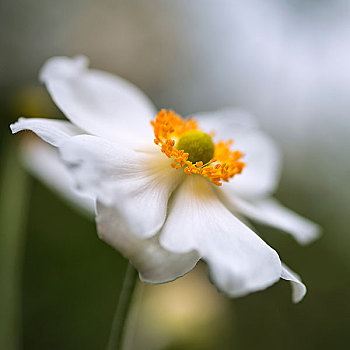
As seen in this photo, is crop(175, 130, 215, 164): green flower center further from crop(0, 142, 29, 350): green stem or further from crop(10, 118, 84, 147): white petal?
crop(0, 142, 29, 350): green stem

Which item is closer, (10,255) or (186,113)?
(10,255)

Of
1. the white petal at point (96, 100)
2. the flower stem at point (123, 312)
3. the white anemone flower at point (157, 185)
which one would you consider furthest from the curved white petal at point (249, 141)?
the flower stem at point (123, 312)

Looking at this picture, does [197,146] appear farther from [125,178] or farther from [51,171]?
[51,171]

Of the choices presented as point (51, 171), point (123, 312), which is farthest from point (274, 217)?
point (51, 171)

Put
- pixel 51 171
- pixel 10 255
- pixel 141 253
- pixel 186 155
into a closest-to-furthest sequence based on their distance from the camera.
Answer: pixel 141 253, pixel 186 155, pixel 10 255, pixel 51 171

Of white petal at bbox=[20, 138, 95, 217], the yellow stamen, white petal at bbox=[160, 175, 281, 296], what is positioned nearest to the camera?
white petal at bbox=[160, 175, 281, 296]

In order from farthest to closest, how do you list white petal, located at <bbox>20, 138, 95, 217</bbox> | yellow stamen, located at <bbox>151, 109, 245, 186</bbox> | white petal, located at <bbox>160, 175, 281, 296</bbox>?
white petal, located at <bbox>20, 138, 95, 217</bbox> → yellow stamen, located at <bbox>151, 109, 245, 186</bbox> → white petal, located at <bbox>160, 175, 281, 296</bbox>

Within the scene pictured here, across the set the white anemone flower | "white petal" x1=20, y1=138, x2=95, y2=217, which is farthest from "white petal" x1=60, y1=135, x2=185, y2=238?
"white petal" x1=20, y1=138, x2=95, y2=217
